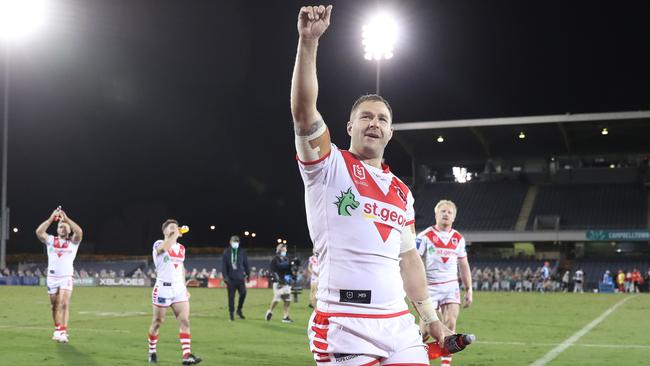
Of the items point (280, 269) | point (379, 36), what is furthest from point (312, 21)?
point (379, 36)

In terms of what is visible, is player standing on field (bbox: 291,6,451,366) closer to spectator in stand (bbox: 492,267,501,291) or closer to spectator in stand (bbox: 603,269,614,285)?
spectator in stand (bbox: 492,267,501,291)

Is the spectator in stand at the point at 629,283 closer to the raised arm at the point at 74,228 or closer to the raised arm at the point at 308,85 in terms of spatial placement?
the raised arm at the point at 74,228

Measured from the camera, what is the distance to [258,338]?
52.4 feet

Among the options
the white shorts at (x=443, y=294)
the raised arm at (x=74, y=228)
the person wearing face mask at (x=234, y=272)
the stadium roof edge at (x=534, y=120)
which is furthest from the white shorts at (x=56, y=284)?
the stadium roof edge at (x=534, y=120)

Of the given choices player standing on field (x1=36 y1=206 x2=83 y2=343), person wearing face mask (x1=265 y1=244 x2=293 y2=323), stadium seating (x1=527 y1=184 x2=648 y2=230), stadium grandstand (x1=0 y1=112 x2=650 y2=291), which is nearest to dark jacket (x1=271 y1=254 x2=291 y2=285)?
person wearing face mask (x1=265 y1=244 x2=293 y2=323)

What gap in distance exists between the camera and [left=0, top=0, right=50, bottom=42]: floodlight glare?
137 feet

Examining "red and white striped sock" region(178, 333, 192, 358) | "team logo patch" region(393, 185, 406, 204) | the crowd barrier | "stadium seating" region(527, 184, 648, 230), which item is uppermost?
"stadium seating" region(527, 184, 648, 230)

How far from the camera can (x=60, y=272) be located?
15.8 m

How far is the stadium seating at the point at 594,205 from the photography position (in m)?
53.7

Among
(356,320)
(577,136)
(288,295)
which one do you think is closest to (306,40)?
(356,320)

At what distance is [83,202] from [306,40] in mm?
81401

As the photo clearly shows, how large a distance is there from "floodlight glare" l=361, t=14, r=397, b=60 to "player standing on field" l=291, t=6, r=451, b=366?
3048cm

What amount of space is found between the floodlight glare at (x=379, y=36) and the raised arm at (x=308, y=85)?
30.9 m

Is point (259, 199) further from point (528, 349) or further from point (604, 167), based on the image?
point (528, 349)
